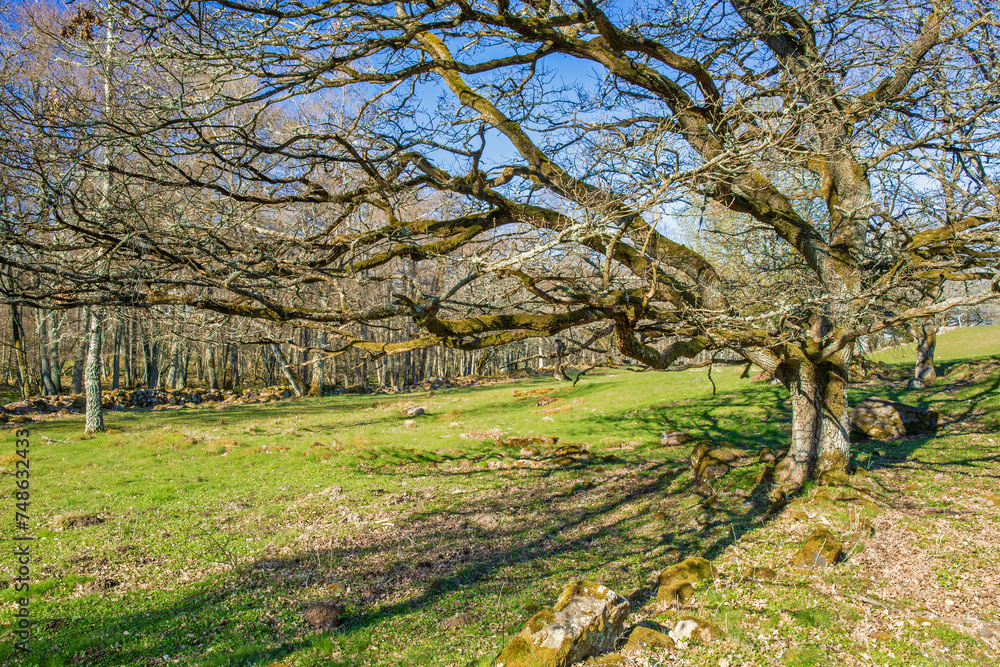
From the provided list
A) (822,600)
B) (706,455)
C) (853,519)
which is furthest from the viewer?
(706,455)

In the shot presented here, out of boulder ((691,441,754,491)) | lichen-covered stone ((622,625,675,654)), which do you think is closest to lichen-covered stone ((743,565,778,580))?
lichen-covered stone ((622,625,675,654))

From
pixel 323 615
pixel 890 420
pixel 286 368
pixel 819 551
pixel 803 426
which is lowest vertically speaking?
pixel 323 615

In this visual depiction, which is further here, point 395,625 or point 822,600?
point 395,625

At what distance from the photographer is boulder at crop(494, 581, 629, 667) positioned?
16.7 ft

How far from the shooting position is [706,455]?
12703mm

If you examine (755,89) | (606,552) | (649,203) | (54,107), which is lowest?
(606,552)

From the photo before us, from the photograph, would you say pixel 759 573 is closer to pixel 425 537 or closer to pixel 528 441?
pixel 425 537

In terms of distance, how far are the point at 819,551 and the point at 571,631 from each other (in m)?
3.97

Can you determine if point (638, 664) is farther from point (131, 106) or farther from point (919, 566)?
point (131, 106)

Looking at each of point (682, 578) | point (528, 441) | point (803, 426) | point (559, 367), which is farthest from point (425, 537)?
point (528, 441)

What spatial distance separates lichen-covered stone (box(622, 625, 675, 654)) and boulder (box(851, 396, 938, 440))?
1141 centimetres

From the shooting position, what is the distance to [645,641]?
5496 millimetres

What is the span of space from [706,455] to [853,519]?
16.1 ft

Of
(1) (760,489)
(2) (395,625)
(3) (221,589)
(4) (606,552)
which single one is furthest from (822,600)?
(3) (221,589)
